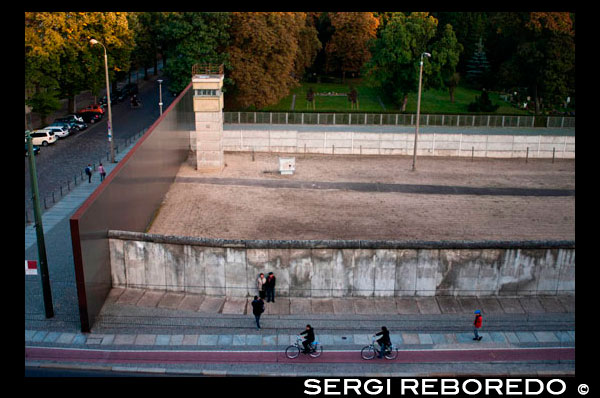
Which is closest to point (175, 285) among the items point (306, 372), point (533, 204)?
point (306, 372)

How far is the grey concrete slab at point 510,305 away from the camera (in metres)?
24.2

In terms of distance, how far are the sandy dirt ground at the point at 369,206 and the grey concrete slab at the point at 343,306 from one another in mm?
8038

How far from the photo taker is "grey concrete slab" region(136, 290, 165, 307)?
2406cm

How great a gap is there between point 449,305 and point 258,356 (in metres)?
8.35

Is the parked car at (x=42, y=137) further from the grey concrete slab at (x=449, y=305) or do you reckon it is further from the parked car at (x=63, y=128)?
the grey concrete slab at (x=449, y=305)

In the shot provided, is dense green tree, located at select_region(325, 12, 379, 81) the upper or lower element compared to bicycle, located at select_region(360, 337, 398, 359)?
upper

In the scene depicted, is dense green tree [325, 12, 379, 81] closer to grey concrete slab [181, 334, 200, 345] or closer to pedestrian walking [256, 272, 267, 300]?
pedestrian walking [256, 272, 267, 300]

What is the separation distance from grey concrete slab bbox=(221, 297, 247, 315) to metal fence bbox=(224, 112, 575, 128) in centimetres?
3584

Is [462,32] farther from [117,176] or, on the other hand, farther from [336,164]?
[117,176]

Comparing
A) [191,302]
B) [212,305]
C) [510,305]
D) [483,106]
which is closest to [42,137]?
[191,302]

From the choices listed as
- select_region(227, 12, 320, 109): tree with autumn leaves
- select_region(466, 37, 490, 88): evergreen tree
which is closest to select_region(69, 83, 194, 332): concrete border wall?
select_region(227, 12, 320, 109): tree with autumn leaves

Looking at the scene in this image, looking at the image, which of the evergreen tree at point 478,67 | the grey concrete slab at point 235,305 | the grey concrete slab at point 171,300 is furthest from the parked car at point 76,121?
the evergreen tree at point 478,67

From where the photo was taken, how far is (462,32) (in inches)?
3752

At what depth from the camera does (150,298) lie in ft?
80.4
